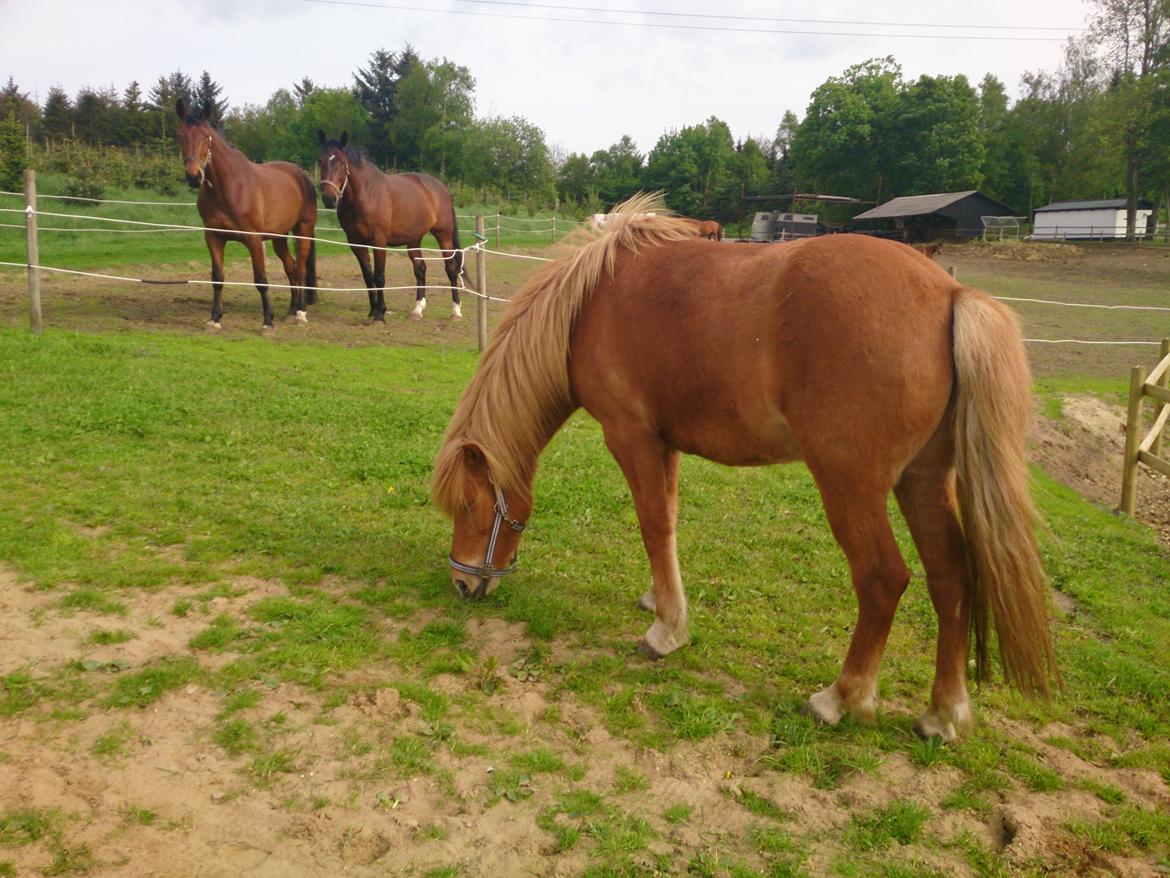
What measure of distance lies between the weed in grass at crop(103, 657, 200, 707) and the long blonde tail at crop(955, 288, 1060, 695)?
307 centimetres

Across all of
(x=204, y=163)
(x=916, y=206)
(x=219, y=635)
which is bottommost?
(x=219, y=635)

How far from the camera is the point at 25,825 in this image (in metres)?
2.18

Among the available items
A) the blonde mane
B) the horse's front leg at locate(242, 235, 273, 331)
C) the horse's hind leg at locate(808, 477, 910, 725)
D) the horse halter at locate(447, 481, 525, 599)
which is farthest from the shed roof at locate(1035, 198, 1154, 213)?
the horse halter at locate(447, 481, 525, 599)

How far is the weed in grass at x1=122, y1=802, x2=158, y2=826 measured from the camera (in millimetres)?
2262

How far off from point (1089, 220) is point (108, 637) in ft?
172

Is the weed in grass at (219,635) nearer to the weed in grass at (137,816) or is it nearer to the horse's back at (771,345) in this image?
the weed in grass at (137,816)

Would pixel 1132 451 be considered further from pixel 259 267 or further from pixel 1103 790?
pixel 259 267

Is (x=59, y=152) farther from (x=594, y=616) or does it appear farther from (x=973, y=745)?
(x=973, y=745)

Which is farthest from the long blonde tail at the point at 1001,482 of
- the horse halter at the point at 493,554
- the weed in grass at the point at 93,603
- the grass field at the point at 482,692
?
the weed in grass at the point at 93,603

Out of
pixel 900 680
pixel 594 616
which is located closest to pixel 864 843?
pixel 900 680

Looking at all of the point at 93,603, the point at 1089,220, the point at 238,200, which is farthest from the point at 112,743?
the point at 1089,220

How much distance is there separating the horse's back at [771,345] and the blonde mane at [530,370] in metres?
0.10

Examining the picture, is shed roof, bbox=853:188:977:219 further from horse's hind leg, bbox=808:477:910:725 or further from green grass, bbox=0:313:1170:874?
horse's hind leg, bbox=808:477:910:725

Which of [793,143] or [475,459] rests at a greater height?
[793,143]
